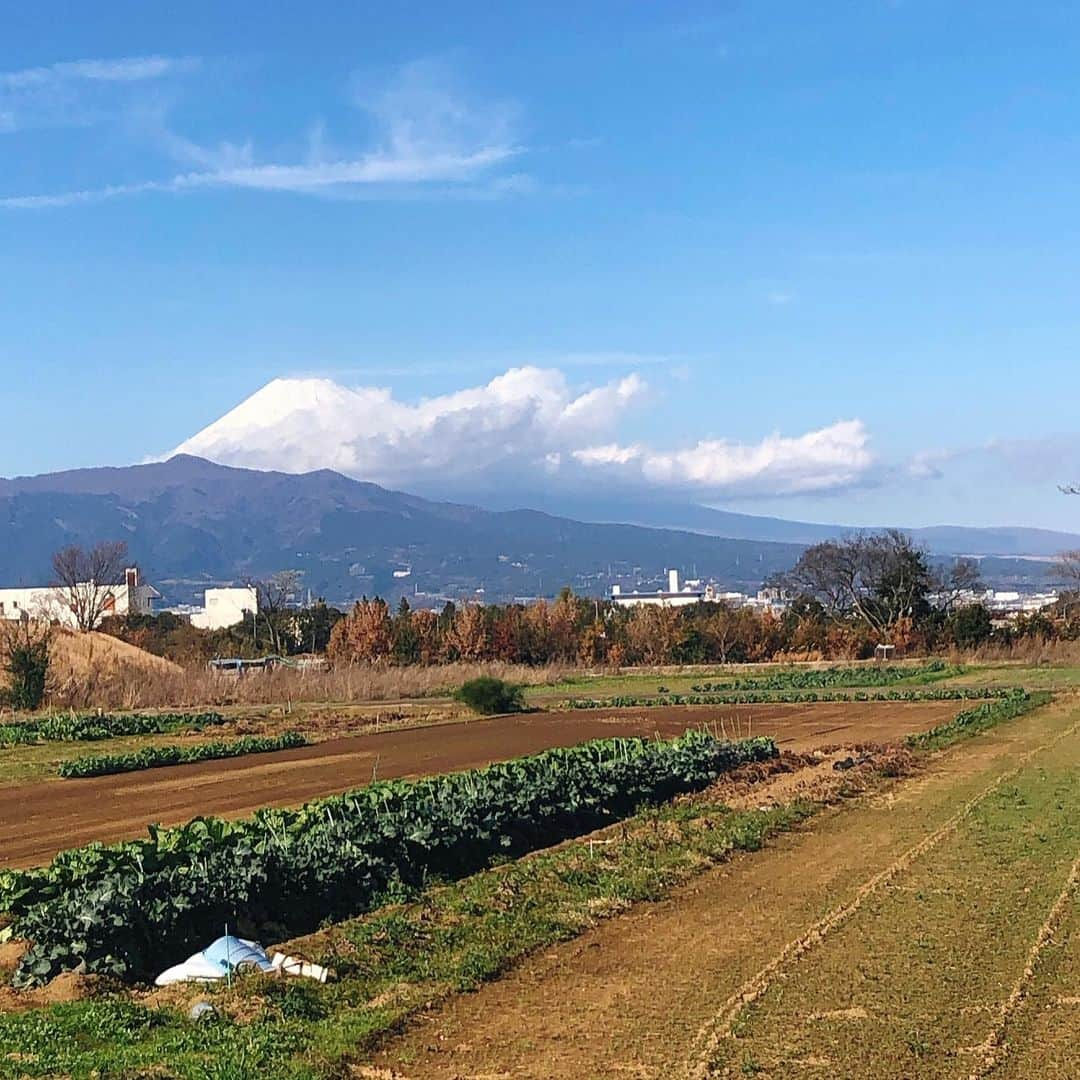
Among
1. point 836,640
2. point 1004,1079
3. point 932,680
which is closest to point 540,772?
point 1004,1079

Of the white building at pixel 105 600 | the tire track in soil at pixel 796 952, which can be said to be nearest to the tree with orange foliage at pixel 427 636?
the white building at pixel 105 600

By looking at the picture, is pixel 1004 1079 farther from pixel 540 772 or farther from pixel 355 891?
pixel 540 772

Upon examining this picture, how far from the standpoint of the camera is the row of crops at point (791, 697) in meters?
48.1

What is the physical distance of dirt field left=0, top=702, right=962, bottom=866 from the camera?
2167 cm

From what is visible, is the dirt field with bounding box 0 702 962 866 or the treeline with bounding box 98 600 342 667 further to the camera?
the treeline with bounding box 98 600 342 667

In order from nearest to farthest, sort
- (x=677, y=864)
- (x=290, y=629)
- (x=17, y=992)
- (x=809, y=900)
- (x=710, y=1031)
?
(x=710, y=1031), (x=17, y=992), (x=809, y=900), (x=677, y=864), (x=290, y=629)

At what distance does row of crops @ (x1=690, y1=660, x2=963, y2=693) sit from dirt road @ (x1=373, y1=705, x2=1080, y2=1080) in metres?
41.8

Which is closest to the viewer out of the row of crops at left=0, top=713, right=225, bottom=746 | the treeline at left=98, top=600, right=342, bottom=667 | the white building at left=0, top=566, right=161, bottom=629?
the row of crops at left=0, top=713, right=225, bottom=746

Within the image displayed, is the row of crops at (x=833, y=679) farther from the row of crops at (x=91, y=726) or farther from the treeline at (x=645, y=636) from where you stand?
the row of crops at (x=91, y=726)

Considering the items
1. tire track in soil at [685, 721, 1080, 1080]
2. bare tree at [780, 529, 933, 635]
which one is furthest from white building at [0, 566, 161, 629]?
tire track in soil at [685, 721, 1080, 1080]

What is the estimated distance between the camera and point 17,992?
10406 mm

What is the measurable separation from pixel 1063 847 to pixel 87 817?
1456 cm

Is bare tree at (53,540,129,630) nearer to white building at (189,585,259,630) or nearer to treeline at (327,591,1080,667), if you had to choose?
white building at (189,585,259,630)

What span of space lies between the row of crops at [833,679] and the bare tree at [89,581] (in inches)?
2468
